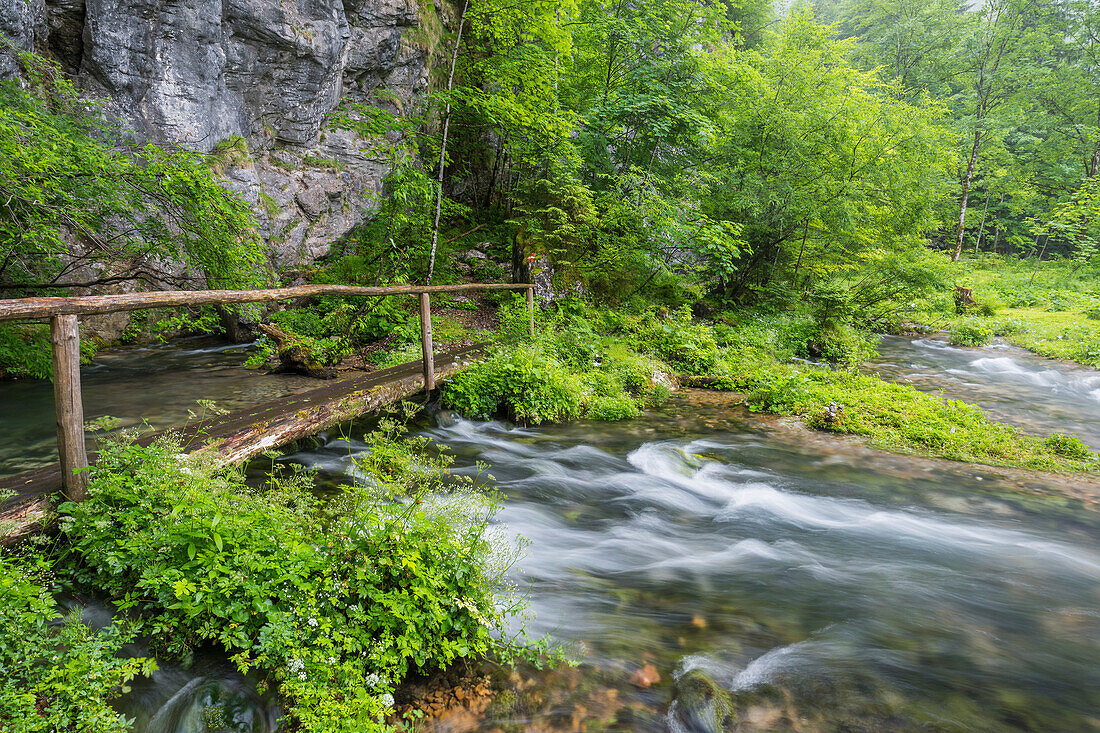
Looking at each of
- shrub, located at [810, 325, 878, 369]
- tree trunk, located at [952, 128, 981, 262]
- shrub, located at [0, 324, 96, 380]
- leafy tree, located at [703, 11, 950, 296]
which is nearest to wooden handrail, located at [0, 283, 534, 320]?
shrub, located at [0, 324, 96, 380]

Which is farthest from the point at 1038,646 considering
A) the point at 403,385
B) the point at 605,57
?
the point at 605,57

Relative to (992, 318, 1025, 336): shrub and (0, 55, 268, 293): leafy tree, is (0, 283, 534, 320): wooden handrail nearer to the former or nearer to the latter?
(0, 55, 268, 293): leafy tree

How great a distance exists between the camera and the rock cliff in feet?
33.6

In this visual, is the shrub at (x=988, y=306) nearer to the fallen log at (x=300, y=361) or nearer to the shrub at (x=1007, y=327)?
the shrub at (x=1007, y=327)

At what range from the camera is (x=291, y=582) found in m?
2.82

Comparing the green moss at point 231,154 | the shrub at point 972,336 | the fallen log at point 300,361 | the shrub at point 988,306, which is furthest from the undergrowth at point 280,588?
the shrub at point 988,306

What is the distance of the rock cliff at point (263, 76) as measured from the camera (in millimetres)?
10227

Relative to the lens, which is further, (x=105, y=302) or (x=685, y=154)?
(x=685, y=154)

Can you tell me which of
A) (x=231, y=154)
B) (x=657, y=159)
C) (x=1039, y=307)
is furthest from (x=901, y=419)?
(x=1039, y=307)

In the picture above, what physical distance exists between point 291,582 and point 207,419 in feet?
10.5

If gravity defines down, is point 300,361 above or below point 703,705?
above

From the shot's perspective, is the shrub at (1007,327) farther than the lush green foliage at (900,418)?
Yes

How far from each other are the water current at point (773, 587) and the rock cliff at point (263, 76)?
22.7ft

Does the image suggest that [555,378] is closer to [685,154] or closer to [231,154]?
[685,154]
